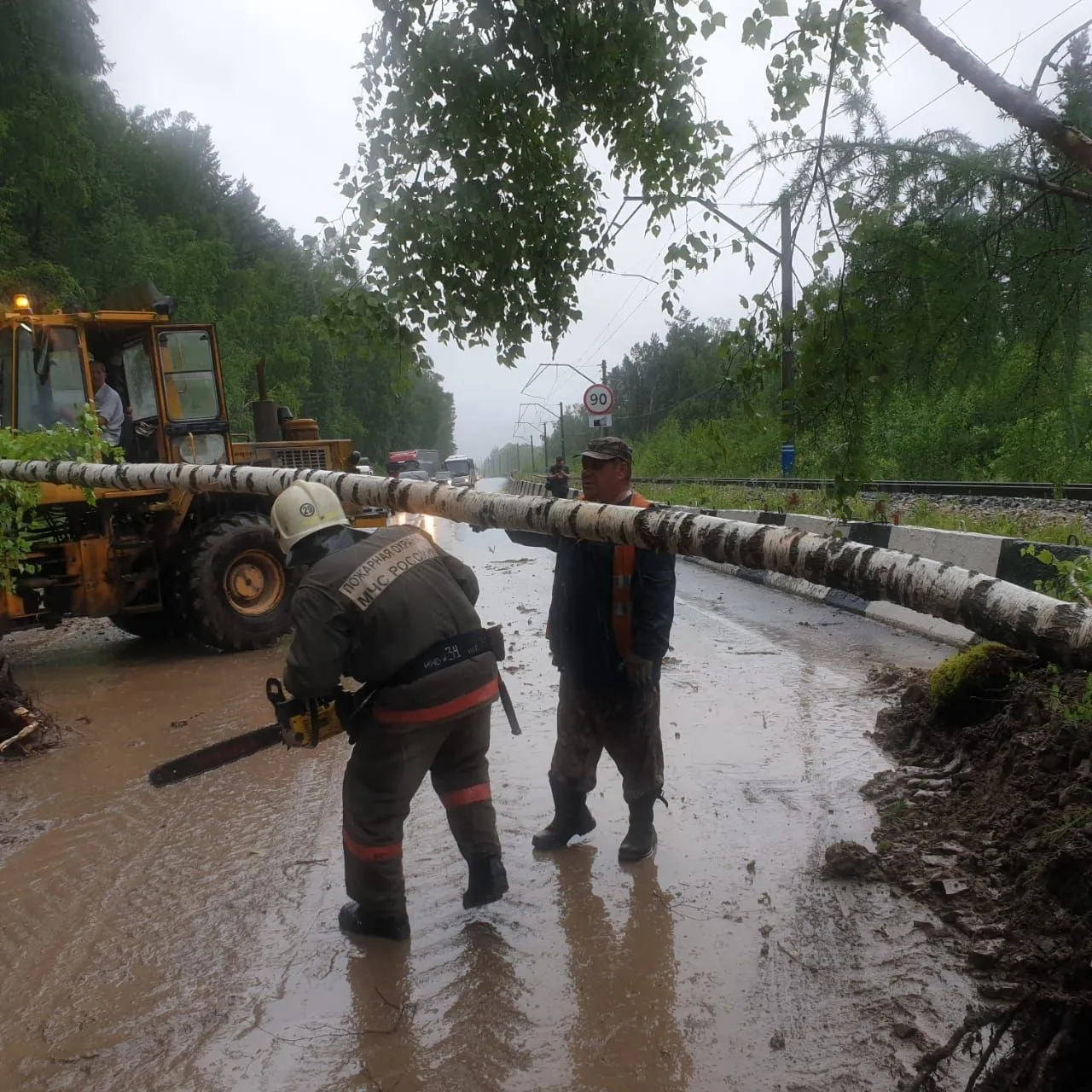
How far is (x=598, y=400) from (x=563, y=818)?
16.2 meters

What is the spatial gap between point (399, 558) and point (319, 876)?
5.06 feet

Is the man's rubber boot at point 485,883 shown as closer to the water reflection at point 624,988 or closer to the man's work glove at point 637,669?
the water reflection at point 624,988

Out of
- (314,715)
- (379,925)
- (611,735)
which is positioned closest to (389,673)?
(314,715)

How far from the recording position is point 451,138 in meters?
4.04

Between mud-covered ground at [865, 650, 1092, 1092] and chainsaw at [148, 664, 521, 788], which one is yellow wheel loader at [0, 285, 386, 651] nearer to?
chainsaw at [148, 664, 521, 788]

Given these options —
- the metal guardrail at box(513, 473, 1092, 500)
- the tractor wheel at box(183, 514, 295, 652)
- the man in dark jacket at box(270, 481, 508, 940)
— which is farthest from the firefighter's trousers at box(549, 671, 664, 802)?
the metal guardrail at box(513, 473, 1092, 500)

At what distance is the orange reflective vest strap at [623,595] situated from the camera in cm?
399

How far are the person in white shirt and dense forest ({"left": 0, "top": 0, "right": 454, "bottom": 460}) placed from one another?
10.3 ft

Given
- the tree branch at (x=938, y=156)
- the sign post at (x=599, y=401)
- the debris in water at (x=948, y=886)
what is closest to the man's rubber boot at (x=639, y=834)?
the debris in water at (x=948, y=886)

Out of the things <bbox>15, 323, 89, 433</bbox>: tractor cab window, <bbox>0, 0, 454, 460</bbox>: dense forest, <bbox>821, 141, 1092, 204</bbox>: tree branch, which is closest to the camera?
<bbox>821, 141, 1092, 204</bbox>: tree branch

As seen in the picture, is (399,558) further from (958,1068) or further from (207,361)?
(207,361)

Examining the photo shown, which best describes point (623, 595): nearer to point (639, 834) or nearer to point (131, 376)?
point (639, 834)

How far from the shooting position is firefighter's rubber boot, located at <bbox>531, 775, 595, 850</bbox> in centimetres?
427

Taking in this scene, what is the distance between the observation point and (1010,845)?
12.0 feet
